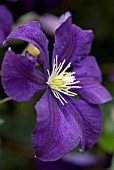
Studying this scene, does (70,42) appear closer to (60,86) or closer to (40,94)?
(60,86)

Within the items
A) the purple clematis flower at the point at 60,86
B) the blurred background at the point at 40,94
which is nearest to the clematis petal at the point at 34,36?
Answer: the purple clematis flower at the point at 60,86

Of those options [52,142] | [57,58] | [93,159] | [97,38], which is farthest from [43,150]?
[97,38]

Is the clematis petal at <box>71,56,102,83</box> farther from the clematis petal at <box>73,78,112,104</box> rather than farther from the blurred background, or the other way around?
the blurred background

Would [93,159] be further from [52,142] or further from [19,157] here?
[52,142]

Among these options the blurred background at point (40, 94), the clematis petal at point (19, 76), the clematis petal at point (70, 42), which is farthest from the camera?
the blurred background at point (40, 94)

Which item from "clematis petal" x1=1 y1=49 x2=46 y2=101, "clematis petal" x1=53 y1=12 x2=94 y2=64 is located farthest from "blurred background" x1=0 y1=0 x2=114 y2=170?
"clematis petal" x1=1 y1=49 x2=46 y2=101

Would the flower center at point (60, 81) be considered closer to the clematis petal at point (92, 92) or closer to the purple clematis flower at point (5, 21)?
the clematis petal at point (92, 92)

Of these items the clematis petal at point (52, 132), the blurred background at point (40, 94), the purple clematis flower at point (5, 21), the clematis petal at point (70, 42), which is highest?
the purple clematis flower at point (5, 21)
